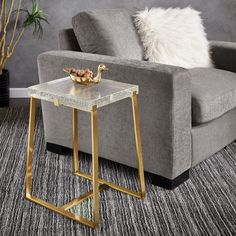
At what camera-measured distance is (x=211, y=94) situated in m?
2.45

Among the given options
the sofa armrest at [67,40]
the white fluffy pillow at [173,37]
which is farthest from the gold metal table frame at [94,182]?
the white fluffy pillow at [173,37]

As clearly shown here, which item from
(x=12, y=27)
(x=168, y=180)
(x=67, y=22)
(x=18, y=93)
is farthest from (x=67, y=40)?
(x=18, y=93)

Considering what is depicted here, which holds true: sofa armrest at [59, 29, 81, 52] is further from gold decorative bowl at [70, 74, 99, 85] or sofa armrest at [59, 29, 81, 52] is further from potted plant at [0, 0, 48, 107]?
potted plant at [0, 0, 48, 107]

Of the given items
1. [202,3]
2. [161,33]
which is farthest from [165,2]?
[161,33]

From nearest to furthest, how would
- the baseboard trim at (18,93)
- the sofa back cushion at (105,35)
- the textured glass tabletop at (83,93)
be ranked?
the textured glass tabletop at (83,93) < the sofa back cushion at (105,35) < the baseboard trim at (18,93)

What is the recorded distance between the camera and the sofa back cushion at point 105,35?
262 cm

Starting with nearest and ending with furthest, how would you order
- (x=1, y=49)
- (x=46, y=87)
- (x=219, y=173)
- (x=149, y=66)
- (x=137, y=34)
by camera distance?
(x=46, y=87) < (x=149, y=66) < (x=219, y=173) < (x=137, y=34) < (x=1, y=49)

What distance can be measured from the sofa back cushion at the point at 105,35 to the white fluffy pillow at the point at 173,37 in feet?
0.29

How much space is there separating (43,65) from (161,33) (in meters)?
0.75

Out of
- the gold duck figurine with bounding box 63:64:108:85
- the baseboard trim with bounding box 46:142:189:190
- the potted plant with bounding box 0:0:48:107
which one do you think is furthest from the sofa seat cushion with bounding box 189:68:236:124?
the potted plant with bounding box 0:0:48:107

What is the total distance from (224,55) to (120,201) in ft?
4.64

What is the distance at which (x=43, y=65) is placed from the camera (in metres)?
2.68

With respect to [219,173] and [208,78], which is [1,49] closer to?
[208,78]

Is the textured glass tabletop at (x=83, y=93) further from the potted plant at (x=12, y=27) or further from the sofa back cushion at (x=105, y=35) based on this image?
the potted plant at (x=12, y=27)
